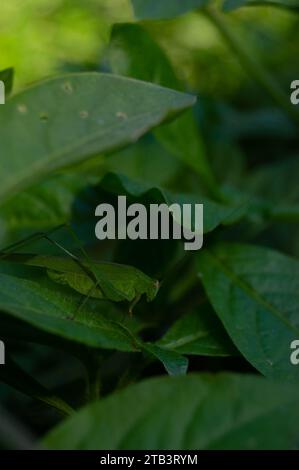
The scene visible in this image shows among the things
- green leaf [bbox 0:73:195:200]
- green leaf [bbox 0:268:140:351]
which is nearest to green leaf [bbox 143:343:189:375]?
green leaf [bbox 0:268:140:351]

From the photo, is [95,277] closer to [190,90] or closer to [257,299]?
[257,299]

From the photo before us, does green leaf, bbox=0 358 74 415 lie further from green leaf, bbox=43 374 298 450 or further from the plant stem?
the plant stem

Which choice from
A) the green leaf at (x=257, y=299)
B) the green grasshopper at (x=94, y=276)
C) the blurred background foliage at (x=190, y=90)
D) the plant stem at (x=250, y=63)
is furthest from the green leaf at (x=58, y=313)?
the plant stem at (x=250, y=63)

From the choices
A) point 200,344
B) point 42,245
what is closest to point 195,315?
point 200,344

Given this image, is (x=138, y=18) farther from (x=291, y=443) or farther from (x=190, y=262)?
(x=291, y=443)

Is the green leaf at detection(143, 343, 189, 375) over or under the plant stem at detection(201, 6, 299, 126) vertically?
under
